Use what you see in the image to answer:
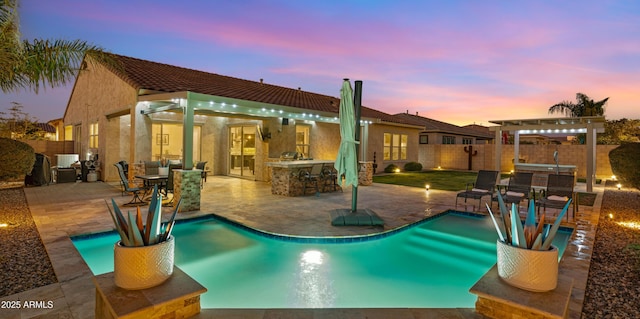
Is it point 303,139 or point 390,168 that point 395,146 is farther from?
point 303,139

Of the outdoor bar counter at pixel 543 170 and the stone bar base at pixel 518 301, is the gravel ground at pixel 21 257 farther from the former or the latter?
the outdoor bar counter at pixel 543 170

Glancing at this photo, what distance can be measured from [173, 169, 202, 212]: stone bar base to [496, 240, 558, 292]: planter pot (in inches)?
275

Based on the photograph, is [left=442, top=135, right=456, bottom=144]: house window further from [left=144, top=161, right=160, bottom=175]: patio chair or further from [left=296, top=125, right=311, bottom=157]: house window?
[left=144, top=161, right=160, bottom=175]: patio chair

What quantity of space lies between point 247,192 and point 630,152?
10580 mm

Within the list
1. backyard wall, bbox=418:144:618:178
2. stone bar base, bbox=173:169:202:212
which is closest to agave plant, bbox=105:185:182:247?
stone bar base, bbox=173:169:202:212

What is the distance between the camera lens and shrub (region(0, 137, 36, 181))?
19.7 feet

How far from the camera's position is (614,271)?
4.20 metres

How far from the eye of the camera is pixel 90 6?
10969mm

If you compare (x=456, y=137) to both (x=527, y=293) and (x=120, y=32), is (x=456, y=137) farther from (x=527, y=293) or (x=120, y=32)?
(x=527, y=293)

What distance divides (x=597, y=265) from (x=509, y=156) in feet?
62.8

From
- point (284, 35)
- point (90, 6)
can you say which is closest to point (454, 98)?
point (284, 35)

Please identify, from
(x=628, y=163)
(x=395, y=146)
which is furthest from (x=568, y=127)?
(x=395, y=146)

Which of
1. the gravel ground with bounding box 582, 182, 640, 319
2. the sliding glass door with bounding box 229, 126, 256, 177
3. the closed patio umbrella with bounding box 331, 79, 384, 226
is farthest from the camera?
the sliding glass door with bounding box 229, 126, 256, 177

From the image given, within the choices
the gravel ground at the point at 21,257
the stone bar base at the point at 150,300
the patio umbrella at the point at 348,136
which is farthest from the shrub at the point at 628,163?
the gravel ground at the point at 21,257
